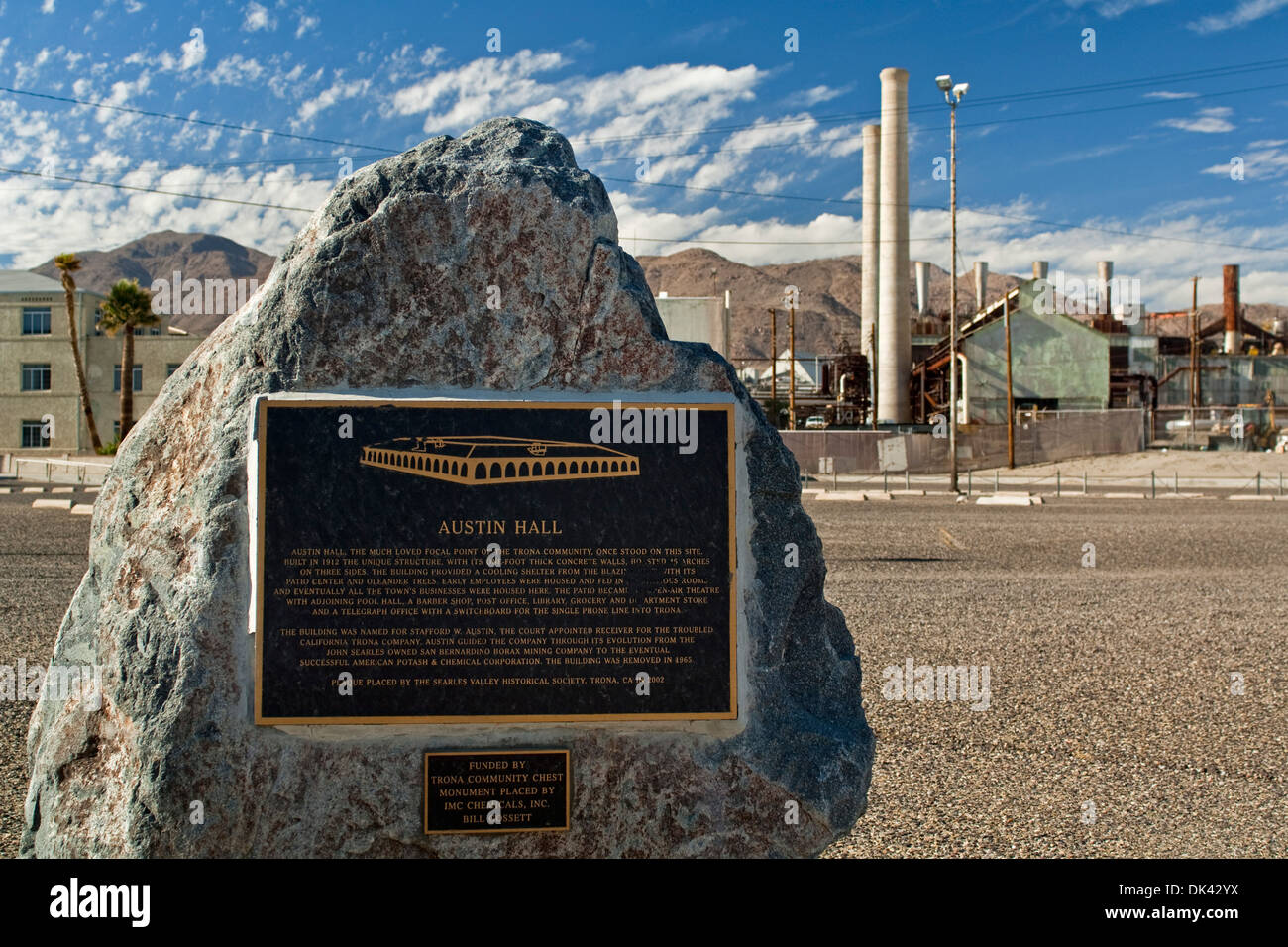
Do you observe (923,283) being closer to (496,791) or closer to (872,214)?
(872,214)

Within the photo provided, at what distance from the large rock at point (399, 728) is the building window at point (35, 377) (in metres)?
54.3

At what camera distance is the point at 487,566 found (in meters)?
4.05

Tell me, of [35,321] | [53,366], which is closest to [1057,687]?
[53,366]

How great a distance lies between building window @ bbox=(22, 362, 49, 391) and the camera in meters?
50.7

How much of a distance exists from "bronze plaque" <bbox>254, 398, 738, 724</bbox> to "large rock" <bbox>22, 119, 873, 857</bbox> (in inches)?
5.1

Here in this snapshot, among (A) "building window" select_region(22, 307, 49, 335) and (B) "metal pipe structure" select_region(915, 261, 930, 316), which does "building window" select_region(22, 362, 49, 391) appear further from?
(B) "metal pipe structure" select_region(915, 261, 930, 316)

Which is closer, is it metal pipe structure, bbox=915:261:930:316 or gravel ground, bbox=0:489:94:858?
gravel ground, bbox=0:489:94:858

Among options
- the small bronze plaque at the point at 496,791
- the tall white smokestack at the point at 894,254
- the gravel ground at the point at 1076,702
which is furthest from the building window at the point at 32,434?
the small bronze plaque at the point at 496,791

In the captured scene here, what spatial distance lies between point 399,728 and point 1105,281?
282 feet

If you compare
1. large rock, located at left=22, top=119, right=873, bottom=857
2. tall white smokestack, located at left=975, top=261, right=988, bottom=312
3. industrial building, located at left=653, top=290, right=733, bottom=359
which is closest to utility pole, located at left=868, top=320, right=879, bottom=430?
tall white smokestack, located at left=975, top=261, right=988, bottom=312

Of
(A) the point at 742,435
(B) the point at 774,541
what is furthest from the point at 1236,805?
(A) the point at 742,435

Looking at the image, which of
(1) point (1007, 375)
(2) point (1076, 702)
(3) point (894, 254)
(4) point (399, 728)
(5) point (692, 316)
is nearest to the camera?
(4) point (399, 728)

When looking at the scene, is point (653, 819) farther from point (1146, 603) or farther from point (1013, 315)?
point (1013, 315)

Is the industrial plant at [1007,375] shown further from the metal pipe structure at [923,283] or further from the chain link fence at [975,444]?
the metal pipe structure at [923,283]
